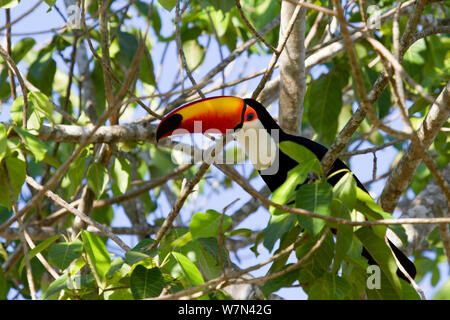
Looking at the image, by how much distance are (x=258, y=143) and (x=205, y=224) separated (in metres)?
1.78

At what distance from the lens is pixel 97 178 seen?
374 centimetres

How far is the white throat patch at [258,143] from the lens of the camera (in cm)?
401

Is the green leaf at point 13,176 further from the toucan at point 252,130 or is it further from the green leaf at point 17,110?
the toucan at point 252,130

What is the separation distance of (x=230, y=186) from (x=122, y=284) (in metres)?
3.86

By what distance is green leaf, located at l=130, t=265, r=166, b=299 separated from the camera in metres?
2.31

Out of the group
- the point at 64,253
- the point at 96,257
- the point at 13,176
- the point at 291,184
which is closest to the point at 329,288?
the point at 291,184

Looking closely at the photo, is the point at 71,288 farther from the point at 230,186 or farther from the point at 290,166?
the point at 230,186

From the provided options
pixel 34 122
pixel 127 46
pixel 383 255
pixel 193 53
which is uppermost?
pixel 193 53

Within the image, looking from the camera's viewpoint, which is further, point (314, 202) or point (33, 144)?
point (33, 144)

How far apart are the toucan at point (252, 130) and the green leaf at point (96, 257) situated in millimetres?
1316

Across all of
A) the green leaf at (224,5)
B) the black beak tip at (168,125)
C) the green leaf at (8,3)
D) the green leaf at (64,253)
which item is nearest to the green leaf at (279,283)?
the green leaf at (64,253)

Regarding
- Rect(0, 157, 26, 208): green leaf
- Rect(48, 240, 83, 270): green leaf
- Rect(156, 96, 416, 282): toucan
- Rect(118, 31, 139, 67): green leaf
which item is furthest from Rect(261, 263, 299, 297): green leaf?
Rect(118, 31, 139, 67): green leaf

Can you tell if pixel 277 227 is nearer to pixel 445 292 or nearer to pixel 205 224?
A: pixel 205 224
